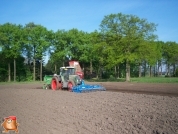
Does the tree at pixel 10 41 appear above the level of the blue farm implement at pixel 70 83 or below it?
above

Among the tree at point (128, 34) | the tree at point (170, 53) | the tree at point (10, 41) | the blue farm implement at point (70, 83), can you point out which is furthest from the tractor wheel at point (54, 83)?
the tree at point (170, 53)

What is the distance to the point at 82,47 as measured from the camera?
57500 mm

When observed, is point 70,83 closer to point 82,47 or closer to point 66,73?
point 66,73

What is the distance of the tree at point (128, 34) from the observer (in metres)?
39.5

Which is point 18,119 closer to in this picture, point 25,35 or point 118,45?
point 118,45

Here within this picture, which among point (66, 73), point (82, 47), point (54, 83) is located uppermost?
point (82, 47)

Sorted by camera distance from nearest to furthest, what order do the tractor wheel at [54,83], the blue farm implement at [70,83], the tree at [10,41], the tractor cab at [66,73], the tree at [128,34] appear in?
the blue farm implement at [70,83] → the tractor cab at [66,73] → the tractor wheel at [54,83] → the tree at [128,34] → the tree at [10,41]

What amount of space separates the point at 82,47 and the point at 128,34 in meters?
19.6

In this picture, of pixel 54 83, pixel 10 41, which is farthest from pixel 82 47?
pixel 54 83

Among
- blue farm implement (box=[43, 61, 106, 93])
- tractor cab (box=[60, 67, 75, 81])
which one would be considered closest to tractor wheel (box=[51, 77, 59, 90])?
blue farm implement (box=[43, 61, 106, 93])

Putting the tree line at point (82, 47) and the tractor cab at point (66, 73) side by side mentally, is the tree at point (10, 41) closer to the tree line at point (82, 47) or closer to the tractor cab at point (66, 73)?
the tree line at point (82, 47)

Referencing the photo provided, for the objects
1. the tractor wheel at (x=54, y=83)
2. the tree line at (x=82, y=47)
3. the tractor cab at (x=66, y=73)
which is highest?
the tree line at (x=82, y=47)

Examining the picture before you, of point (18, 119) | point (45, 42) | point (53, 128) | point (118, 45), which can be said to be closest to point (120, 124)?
point (53, 128)

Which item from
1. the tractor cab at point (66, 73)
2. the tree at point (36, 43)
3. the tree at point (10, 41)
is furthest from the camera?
the tree at point (36, 43)
